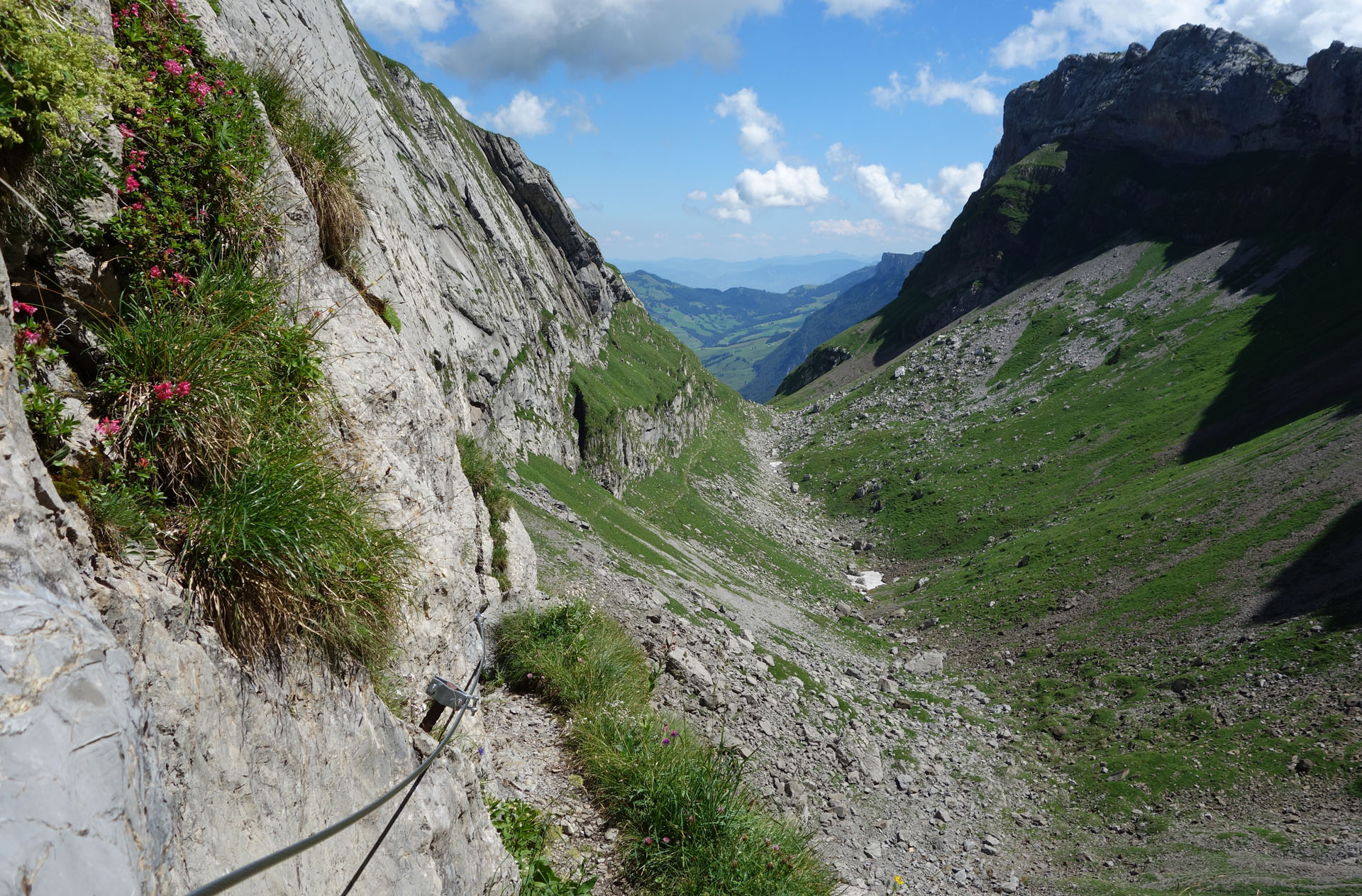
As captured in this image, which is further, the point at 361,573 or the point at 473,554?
the point at 473,554

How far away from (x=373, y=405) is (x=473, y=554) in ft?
11.7

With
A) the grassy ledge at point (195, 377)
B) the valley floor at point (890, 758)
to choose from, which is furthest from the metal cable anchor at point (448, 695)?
the valley floor at point (890, 758)

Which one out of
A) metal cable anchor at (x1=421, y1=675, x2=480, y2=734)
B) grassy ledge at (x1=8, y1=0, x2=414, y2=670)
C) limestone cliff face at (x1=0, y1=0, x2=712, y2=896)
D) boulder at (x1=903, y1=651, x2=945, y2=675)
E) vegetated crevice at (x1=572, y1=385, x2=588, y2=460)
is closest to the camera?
limestone cliff face at (x1=0, y1=0, x2=712, y2=896)

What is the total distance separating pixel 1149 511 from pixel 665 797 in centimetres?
5853

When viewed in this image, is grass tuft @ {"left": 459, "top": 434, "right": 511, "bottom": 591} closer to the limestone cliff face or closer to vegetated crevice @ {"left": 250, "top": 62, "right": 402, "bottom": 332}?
the limestone cliff face

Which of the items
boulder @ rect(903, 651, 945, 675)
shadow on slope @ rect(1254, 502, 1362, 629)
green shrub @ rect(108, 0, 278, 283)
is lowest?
boulder @ rect(903, 651, 945, 675)

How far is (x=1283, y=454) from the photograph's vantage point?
5181cm

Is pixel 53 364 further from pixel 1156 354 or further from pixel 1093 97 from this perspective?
pixel 1093 97

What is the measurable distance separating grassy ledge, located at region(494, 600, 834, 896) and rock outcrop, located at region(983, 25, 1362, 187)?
5733 inches

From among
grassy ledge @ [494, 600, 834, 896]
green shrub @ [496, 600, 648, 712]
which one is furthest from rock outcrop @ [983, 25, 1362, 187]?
grassy ledge @ [494, 600, 834, 896]

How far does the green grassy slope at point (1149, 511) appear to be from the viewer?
1251 inches

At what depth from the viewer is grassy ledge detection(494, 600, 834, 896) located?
318 inches

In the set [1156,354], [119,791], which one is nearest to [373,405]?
[119,791]

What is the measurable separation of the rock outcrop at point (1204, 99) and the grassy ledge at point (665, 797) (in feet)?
478
